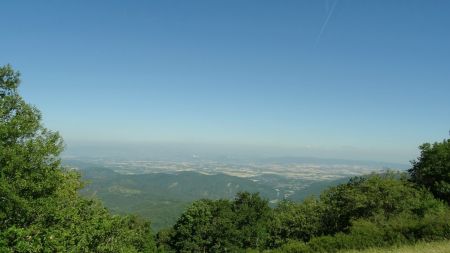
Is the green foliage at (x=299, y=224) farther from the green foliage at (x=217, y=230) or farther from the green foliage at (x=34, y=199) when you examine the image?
the green foliage at (x=34, y=199)

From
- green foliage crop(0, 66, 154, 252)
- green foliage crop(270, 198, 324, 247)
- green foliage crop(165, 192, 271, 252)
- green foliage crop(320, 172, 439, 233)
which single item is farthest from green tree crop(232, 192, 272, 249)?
green foliage crop(0, 66, 154, 252)

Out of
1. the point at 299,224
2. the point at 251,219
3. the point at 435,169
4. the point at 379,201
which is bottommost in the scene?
the point at 251,219

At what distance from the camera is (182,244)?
255ft

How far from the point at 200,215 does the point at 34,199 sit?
55.6 meters

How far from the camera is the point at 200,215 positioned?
8131 cm

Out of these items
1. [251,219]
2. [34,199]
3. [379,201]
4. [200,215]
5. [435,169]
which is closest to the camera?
[34,199]

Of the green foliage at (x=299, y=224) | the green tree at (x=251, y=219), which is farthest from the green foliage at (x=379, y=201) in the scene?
the green tree at (x=251, y=219)

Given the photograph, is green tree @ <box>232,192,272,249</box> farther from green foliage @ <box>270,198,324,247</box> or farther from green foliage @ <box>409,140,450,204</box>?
green foliage @ <box>409,140,450,204</box>

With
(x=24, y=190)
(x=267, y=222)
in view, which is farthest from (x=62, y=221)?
(x=267, y=222)

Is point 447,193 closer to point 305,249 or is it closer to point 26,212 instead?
point 305,249

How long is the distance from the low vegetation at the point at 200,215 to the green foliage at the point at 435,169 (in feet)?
0.46

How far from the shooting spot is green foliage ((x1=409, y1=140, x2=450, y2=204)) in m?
54.5

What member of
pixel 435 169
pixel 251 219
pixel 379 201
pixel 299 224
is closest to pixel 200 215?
pixel 251 219

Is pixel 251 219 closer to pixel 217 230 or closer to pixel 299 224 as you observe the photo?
pixel 217 230
